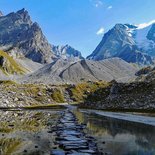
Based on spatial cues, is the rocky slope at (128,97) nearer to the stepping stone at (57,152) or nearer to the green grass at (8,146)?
the green grass at (8,146)

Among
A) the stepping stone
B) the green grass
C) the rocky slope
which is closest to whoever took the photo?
the stepping stone

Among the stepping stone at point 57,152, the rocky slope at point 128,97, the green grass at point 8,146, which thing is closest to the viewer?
the stepping stone at point 57,152

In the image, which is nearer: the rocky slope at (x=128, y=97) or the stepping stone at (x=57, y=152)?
the stepping stone at (x=57, y=152)

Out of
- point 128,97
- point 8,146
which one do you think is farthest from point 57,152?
point 128,97

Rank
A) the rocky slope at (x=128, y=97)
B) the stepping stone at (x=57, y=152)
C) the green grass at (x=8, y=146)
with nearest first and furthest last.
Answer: the stepping stone at (x=57, y=152) < the green grass at (x=8, y=146) < the rocky slope at (x=128, y=97)

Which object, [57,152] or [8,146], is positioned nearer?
[57,152]

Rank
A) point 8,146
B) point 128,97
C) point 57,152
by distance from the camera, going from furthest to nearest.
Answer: point 128,97 → point 8,146 → point 57,152

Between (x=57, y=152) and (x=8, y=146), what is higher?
(x=8, y=146)

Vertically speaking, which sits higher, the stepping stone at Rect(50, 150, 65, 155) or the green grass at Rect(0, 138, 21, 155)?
the green grass at Rect(0, 138, 21, 155)

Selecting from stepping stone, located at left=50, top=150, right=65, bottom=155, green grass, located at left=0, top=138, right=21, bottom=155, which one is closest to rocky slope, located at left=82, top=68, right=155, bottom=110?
green grass, located at left=0, top=138, right=21, bottom=155

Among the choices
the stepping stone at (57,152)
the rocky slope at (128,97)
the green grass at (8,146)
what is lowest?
the stepping stone at (57,152)

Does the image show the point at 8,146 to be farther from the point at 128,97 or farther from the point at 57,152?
the point at 128,97

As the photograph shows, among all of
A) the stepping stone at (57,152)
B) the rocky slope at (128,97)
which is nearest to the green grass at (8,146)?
the stepping stone at (57,152)

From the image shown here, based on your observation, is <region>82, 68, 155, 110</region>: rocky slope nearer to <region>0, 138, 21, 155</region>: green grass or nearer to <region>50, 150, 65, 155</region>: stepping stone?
<region>0, 138, 21, 155</region>: green grass
